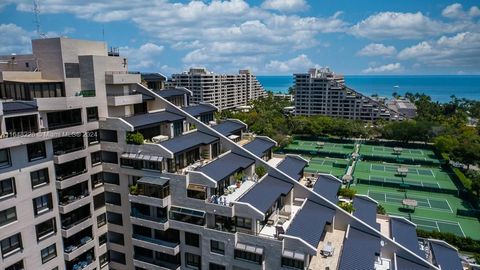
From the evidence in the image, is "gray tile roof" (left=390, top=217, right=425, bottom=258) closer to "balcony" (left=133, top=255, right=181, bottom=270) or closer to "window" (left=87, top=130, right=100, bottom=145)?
"balcony" (left=133, top=255, right=181, bottom=270)

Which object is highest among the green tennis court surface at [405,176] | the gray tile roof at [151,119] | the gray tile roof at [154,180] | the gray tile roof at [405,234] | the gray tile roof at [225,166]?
the gray tile roof at [151,119]

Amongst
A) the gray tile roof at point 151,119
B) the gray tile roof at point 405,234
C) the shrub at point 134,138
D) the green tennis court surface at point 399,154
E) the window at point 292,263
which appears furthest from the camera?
the green tennis court surface at point 399,154

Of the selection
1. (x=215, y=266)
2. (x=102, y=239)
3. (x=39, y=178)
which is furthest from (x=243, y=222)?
(x=39, y=178)

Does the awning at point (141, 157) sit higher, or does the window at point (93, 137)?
the window at point (93, 137)

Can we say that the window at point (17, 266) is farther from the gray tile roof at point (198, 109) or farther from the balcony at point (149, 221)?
the gray tile roof at point (198, 109)

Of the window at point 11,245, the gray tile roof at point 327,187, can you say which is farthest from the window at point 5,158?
the gray tile roof at point 327,187

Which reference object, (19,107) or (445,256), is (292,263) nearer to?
(445,256)

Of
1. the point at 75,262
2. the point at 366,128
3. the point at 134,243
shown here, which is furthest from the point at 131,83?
the point at 366,128
